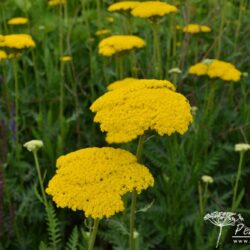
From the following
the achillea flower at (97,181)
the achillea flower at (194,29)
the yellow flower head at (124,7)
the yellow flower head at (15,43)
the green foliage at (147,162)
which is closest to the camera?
the achillea flower at (97,181)

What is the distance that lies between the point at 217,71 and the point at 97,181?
1139mm

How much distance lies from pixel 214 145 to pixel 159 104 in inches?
43.9

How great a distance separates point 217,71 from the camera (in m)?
1.99

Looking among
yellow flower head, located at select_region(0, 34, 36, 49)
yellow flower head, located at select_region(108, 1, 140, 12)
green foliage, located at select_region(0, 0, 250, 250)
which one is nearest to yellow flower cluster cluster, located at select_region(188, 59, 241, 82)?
green foliage, located at select_region(0, 0, 250, 250)

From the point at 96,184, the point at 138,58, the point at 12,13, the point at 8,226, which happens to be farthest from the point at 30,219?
the point at 12,13

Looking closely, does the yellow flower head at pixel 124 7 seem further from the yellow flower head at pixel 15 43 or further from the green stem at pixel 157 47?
the yellow flower head at pixel 15 43

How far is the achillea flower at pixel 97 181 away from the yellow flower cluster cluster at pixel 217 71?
1022 millimetres

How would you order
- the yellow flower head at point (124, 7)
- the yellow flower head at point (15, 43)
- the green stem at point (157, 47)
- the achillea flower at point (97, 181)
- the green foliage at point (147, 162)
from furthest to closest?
the yellow flower head at point (124, 7)
the green stem at point (157, 47)
the yellow flower head at point (15, 43)
the green foliage at point (147, 162)
the achillea flower at point (97, 181)

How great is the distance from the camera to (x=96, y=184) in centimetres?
97

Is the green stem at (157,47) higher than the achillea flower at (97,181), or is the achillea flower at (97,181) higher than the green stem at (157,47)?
the achillea flower at (97,181)

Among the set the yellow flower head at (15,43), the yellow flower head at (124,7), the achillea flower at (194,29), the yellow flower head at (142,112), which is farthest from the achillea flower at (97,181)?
the achillea flower at (194,29)

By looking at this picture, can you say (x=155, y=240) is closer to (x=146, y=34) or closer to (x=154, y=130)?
(x=154, y=130)

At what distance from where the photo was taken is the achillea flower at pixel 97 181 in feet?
3.07

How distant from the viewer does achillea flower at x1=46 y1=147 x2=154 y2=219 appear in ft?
3.07
